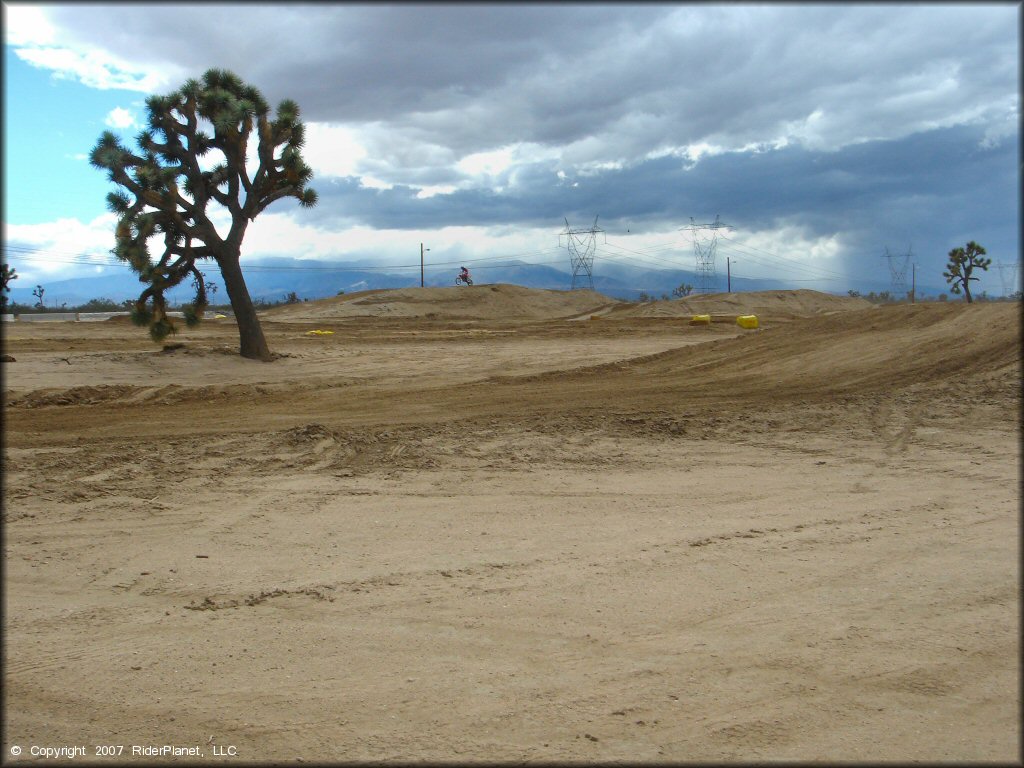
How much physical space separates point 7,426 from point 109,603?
21.6 ft

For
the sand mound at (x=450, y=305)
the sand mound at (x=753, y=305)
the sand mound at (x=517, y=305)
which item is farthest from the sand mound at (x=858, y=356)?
the sand mound at (x=450, y=305)

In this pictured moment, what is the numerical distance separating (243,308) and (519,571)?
14979mm

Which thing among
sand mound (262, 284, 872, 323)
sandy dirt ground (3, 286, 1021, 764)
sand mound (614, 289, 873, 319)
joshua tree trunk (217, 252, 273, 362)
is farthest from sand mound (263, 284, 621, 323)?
sandy dirt ground (3, 286, 1021, 764)

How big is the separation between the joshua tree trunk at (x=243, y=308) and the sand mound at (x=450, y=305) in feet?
64.5

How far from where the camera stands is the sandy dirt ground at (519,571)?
370 centimetres

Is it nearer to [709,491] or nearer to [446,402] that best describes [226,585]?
[709,491]

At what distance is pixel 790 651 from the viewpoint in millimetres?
4113

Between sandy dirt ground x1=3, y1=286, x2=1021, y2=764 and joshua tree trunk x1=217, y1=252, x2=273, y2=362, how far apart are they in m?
6.72

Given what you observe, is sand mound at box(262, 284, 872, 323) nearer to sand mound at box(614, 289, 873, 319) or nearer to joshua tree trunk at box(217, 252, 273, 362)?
sand mound at box(614, 289, 873, 319)

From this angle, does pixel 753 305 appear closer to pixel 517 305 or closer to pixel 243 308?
pixel 517 305

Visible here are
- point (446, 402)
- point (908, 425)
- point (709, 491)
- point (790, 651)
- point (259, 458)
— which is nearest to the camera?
point (790, 651)

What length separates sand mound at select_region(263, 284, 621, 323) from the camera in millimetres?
41531

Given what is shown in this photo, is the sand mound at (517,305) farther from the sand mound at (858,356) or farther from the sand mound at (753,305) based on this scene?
the sand mound at (858,356)

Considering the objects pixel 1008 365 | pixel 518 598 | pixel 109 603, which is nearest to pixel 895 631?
pixel 518 598
